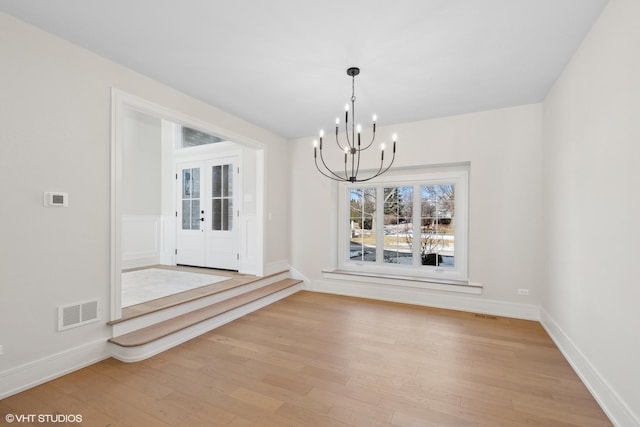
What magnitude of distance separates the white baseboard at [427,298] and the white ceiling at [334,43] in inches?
104

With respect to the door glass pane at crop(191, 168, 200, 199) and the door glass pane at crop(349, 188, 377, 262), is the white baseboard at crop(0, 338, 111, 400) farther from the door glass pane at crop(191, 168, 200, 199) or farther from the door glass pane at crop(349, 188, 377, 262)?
the door glass pane at crop(349, 188, 377, 262)

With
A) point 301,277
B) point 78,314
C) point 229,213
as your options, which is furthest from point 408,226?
point 78,314

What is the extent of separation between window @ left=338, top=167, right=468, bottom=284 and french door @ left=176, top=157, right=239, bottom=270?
2045mm

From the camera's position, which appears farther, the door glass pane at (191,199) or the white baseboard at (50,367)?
the door glass pane at (191,199)

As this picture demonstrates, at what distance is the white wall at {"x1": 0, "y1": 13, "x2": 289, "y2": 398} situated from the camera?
83.1 inches

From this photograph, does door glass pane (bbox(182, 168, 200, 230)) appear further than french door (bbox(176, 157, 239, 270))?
Yes

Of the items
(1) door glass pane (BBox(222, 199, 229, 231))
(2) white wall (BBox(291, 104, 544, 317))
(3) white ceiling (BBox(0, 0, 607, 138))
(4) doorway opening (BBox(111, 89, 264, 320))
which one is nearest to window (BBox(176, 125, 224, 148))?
(4) doorway opening (BBox(111, 89, 264, 320))

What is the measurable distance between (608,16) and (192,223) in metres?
6.15

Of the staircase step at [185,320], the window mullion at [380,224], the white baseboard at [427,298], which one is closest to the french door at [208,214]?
the staircase step at [185,320]

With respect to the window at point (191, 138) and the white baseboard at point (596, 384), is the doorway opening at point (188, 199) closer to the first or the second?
the window at point (191, 138)

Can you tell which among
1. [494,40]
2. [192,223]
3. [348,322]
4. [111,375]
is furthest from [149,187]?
[494,40]

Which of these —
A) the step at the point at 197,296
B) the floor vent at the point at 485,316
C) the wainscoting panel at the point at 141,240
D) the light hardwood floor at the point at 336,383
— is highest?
the wainscoting panel at the point at 141,240

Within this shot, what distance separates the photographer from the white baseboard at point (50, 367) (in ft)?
6.79

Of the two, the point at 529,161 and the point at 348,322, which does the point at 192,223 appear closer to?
the point at 348,322
